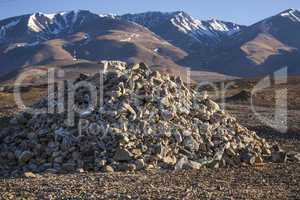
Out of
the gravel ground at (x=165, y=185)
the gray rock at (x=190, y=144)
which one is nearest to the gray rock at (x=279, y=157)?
the gravel ground at (x=165, y=185)

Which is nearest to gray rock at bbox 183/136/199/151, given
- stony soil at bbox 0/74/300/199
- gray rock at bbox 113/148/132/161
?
stony soil at bbox 0/74/300/199

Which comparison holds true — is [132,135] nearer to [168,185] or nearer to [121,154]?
[121,154]

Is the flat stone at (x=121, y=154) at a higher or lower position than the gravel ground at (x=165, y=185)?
higher

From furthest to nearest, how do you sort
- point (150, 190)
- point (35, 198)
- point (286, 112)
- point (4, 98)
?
point (4, 98), point (286, 112), point (150, 190), point (35, 198)

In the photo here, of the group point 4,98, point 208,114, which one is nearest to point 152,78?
point 208,114

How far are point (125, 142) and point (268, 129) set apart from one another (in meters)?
14.7

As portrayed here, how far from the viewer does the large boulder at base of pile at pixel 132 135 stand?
18.8 meters

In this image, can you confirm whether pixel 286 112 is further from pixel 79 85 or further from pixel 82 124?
pixel 82 124

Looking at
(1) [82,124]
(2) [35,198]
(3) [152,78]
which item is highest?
(3) [152,78]

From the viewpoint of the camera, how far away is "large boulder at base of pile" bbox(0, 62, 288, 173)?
18750mm

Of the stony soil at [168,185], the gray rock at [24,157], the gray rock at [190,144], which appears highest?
the gray rock at [190,144]

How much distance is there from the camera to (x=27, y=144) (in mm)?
19922

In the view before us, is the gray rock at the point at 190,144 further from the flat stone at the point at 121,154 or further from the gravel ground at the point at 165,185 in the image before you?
the flat stone at the point at 121,154

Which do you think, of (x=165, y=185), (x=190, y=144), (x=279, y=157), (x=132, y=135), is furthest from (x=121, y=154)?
(x=279, y=157)
